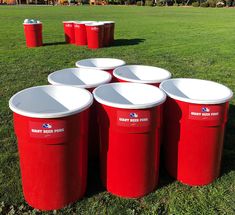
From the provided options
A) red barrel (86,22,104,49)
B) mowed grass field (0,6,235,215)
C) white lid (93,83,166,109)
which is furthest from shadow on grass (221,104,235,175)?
red barrel (86,22,104,49)

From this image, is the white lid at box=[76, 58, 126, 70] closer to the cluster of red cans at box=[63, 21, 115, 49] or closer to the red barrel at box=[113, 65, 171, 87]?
the red barrel at box=[113, 65, 171, 87]

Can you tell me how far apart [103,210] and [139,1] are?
203ft

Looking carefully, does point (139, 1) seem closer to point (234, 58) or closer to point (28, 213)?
point (234, 58)

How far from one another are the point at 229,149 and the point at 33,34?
9455 mm

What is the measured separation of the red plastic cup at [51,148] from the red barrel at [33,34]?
9.32m

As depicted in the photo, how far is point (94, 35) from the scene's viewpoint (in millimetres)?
11852

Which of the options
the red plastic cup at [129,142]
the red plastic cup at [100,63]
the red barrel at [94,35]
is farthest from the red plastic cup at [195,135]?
the red barrel at [94,35]

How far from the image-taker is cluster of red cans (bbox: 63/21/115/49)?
1191 cm

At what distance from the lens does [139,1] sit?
61750 mm

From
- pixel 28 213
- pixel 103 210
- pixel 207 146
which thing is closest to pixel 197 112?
pixel 207 146

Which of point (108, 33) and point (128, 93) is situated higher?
point (128, 93)

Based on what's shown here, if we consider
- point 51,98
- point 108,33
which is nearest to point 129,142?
point 51,98

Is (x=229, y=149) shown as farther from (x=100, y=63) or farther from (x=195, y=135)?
(x=100, y=63)

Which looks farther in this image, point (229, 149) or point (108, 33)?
point (108, 33)
